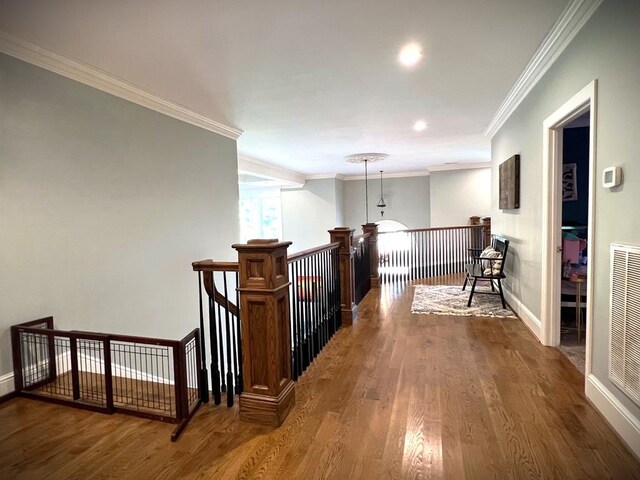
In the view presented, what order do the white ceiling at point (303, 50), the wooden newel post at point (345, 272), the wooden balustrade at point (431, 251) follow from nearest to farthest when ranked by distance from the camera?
the white ceiling at point (303, 50), the wooden newel post at point (345, 272), the wooden balustrade at point (431, 251)

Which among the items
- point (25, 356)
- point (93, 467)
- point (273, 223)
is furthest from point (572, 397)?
point (273, 223)

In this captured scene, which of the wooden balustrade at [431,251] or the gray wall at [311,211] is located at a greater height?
the gray wall at [311,211]

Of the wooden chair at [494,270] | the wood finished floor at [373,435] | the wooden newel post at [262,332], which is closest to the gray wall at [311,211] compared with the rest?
the wooden chair at [494,270]

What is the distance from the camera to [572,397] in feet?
7.52

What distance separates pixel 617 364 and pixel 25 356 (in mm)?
3713

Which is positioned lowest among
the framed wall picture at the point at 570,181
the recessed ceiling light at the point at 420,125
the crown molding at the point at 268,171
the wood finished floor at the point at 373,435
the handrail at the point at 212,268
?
the wood finished floor at the point at 373,435

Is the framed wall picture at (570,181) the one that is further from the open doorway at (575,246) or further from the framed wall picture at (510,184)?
the framed wall picture at (510,184)

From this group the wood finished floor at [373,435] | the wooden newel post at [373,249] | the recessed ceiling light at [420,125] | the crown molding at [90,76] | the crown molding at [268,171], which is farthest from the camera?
the crown molding at [268,171]

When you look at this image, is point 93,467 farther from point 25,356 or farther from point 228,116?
point 228,116

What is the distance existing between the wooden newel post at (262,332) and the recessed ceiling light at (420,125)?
3.57 m

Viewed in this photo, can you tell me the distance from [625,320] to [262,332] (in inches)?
76.3

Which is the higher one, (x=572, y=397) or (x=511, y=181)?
(x=511, y=181)

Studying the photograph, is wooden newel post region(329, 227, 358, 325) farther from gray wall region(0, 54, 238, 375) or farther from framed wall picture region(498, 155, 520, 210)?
framed wall picture region(498, 155, 520, 210)

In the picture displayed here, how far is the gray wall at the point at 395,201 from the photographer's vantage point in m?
10.4
